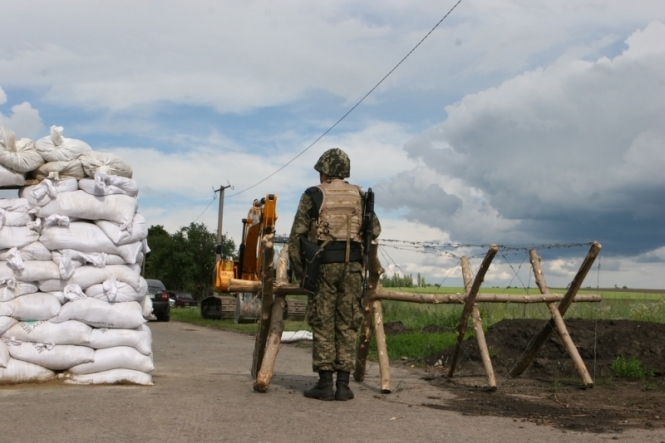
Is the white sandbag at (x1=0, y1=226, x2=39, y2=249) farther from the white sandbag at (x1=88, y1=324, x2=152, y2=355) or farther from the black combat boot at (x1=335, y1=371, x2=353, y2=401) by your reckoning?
the black combat boot at (x1=335, y1=371, x2=353, y2=401)

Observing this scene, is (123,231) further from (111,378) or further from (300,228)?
(300,228)

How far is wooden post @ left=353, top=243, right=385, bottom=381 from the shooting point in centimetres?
808

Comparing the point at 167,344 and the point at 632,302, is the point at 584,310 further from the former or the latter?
the point at 167,344

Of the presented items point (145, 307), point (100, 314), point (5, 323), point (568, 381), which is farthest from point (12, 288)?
point (568, 381)

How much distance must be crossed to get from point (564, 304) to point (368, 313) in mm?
2309

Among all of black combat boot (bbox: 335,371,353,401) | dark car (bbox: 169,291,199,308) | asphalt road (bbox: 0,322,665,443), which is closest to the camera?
asphalt road (bbox: 0,322,665,443)

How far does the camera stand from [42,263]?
314 inches

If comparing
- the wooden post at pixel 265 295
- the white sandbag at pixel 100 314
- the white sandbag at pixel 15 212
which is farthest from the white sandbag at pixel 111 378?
the white sandbag at pixel 15 212

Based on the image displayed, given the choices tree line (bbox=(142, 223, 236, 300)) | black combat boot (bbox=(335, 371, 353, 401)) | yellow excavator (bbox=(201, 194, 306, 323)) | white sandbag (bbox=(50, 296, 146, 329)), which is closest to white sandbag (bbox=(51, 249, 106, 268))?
white sandbag (bbox=(50, 296, 146, 329))

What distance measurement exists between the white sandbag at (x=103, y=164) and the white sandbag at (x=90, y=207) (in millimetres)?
274

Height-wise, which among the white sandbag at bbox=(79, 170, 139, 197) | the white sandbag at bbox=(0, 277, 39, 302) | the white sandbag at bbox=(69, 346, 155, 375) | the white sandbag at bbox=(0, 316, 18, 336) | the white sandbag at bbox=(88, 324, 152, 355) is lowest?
the white sandbag at bbox=(69, 346, 155, 375)

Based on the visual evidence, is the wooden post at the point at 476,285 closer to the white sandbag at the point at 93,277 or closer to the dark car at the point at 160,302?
the white sandbag at the point at 93,277

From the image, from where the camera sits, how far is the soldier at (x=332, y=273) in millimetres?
7406

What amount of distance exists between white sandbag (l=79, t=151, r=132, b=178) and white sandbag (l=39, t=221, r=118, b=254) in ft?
1.91
